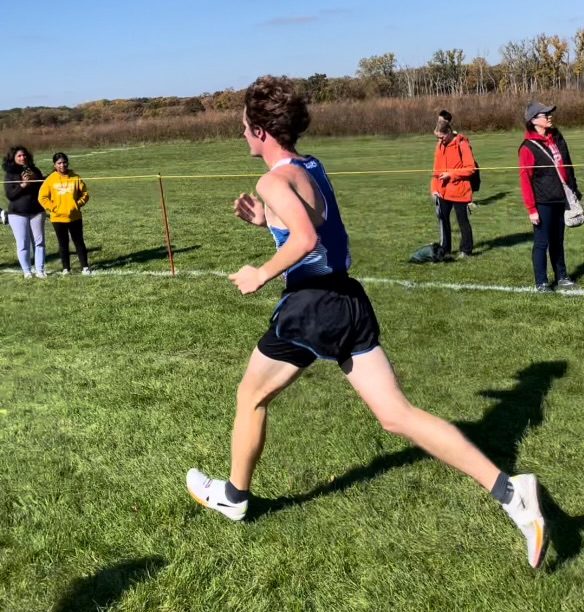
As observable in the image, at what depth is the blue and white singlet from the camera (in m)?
3.04

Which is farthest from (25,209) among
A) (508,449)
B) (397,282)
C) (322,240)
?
(322,240)

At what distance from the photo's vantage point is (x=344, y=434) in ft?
14.8

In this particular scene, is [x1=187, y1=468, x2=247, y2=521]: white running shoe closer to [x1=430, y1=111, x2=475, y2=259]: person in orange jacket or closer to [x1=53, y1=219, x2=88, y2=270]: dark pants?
[x1=430, y1=111, x2=475, y2=259]: person in orange jacket

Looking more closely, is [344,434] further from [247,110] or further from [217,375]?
[247,110]

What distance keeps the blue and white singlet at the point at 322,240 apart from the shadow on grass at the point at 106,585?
4.45ft

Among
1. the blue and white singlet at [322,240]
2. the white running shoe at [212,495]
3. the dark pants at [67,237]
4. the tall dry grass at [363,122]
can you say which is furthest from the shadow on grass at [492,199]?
the tall dry grass at [363,122]

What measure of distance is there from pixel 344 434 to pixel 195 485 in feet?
3.78

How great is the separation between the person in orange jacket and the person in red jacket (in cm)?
211

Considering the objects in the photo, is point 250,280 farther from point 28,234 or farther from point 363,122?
point 363,122

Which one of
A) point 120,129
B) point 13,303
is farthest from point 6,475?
point 120,129

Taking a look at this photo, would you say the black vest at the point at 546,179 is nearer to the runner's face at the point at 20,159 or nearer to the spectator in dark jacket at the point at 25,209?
the spectator in dark jacket at the point at 25,209

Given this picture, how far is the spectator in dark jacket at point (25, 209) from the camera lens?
33.5 feet

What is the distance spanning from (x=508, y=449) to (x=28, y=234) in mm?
8125

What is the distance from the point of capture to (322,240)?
3070 millimetres
